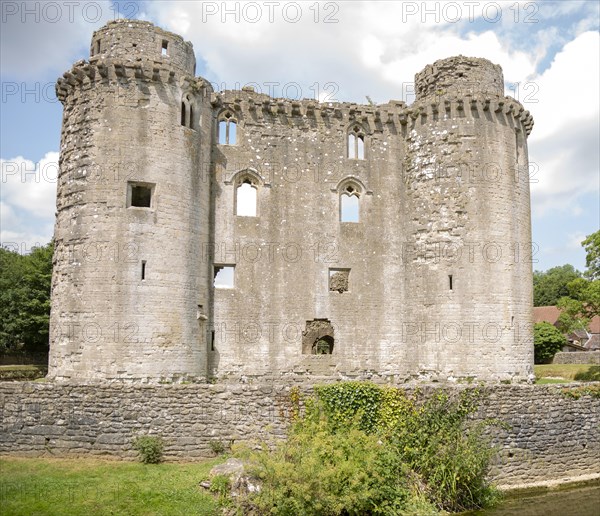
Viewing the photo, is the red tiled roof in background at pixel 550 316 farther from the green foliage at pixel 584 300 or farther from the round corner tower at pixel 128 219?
the round corner tower at pixel 128 219

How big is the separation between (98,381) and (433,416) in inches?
389

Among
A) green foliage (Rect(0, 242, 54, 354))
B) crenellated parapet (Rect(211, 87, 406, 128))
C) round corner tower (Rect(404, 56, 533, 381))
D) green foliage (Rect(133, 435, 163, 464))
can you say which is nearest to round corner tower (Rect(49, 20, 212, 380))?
crenellated parapet (Rect(211, 87, 406, 128))

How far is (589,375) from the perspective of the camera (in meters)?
29.0

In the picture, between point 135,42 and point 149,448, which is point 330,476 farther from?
point 135,42

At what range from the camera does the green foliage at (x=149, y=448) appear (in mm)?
15500

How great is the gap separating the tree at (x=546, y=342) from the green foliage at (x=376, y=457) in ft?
85.3

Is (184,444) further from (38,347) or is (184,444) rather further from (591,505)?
(38,347)

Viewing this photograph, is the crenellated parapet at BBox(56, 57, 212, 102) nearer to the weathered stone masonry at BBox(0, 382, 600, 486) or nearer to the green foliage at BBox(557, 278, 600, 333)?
the weathered stone masonry at BBox(0, 382, 600, 486)

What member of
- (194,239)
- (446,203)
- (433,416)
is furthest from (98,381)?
(446,203)

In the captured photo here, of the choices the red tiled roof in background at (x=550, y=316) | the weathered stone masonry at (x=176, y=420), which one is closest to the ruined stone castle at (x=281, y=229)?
the weathered stone masonry at (x=176, y=420)

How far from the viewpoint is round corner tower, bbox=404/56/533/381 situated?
69.4ft

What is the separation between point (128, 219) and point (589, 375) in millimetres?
23040

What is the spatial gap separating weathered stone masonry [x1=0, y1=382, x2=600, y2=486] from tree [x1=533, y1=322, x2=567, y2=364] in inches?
958

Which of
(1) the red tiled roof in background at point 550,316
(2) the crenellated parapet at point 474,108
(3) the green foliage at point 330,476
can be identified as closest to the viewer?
(3) the green foliage at point 330,476
